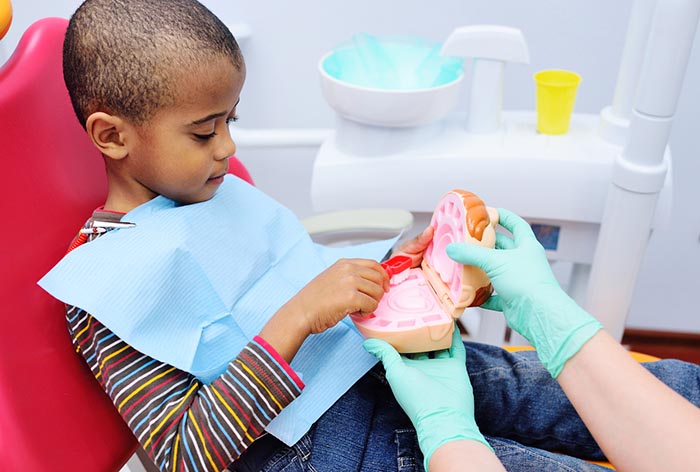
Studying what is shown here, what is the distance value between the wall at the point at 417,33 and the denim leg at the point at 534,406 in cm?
71

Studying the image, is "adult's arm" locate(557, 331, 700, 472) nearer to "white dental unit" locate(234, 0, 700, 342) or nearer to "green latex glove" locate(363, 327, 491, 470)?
"green latex glove" locate(363, 327, 491, 470)

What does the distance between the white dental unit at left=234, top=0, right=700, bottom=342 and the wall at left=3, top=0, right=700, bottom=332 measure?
232 mm

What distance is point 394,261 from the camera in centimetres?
87

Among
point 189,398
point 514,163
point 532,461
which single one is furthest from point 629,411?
point 514,163

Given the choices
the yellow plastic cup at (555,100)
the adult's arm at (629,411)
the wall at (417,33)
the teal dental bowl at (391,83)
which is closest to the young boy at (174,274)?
the adult's arm at (629,411)

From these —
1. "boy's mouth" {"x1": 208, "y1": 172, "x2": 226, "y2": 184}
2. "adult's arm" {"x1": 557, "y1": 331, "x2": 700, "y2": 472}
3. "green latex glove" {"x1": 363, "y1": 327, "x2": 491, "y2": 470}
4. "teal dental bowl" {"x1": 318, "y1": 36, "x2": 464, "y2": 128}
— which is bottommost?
"green latex glove" {"x1": 363, "y1": 327, "x2": 491, "y2": 470}

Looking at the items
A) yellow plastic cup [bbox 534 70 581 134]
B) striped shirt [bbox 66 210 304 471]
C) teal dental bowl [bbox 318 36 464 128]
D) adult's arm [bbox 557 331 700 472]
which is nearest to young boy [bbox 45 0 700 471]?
striped shirt [bbox 66 210 304 471]

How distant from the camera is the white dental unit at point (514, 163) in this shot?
1063 mm

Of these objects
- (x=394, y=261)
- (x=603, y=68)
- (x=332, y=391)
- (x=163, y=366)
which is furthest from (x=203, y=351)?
(x=603, y=68)

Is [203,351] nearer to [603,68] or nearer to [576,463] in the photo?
[576,463]

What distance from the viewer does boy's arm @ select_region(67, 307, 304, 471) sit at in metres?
0.69

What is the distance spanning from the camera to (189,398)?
28.1 inches

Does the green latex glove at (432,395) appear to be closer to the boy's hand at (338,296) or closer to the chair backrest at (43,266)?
the boy's hand at (338,296)

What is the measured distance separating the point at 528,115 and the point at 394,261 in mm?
561
